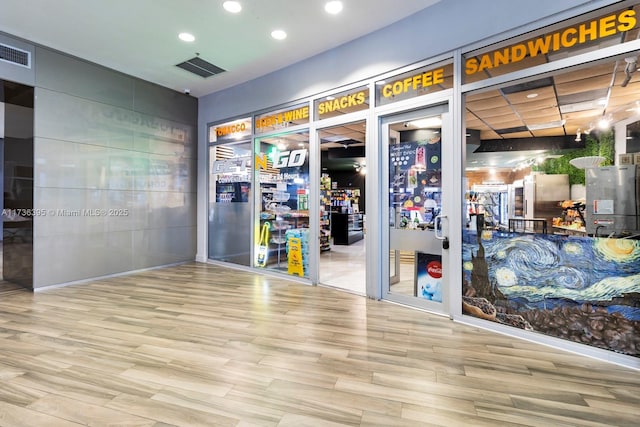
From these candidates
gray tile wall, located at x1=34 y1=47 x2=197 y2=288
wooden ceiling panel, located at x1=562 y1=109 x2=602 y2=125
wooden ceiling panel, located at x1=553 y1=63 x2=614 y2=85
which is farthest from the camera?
gray tile wall, located at x1=34 y1=47 x2=197 y2=288

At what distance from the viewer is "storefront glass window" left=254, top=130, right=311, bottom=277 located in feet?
17.1

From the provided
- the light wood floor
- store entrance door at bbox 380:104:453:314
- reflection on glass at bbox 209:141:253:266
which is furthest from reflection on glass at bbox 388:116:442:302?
reflection on glass at bbox 209:141:253:266

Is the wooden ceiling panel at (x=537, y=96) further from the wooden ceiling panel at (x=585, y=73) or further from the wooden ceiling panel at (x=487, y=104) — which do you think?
the wooden ceiling panel at (x=585, y=73)

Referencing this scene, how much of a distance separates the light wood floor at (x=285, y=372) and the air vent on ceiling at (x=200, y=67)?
376 centimetres

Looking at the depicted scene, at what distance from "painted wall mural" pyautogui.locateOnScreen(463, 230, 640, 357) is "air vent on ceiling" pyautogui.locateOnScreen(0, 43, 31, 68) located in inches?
243

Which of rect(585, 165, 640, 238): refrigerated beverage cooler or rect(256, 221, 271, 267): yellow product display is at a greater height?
rect(585, 165, 640, 238): refrigerated beverage cooler

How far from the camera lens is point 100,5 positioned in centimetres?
368

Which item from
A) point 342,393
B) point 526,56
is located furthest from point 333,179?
point 342,393

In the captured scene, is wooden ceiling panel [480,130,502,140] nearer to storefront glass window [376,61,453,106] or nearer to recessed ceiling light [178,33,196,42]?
storefront glass window [376,61,453,106]

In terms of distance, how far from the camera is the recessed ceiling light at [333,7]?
3630 millimetres

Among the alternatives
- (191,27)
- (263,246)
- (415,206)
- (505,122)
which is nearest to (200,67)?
(191,27)

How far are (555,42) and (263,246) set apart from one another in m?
4.78

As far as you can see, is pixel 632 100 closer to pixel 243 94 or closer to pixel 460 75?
pixel 460 75

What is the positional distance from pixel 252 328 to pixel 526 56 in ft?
12.2
